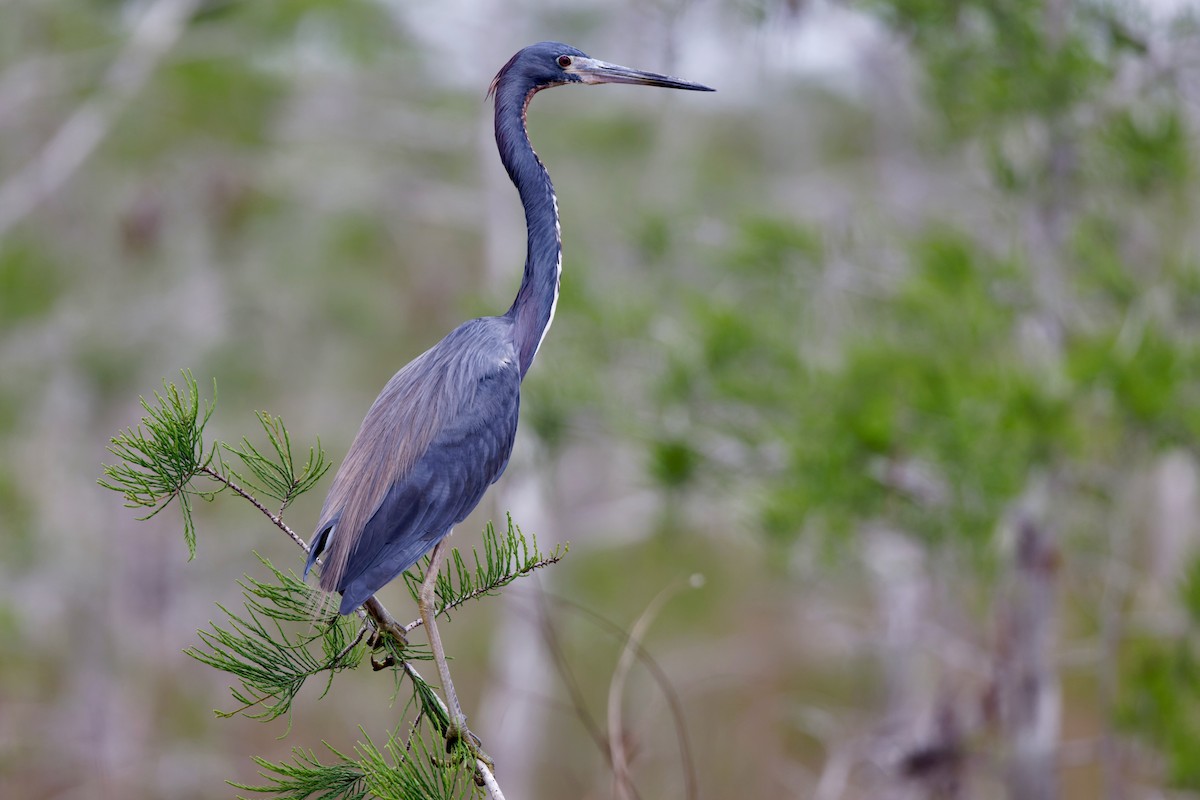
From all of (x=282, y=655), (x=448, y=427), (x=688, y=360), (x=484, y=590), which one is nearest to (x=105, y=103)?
(x=688, y=360)

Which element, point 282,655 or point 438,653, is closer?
point 282,655

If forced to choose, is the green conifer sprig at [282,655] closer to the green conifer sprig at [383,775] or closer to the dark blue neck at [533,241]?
the green conifer sprig at [383,775]

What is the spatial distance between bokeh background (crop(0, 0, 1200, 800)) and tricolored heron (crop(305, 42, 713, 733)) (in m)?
0.36

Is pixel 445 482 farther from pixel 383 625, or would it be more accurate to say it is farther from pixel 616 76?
pixel 616 76

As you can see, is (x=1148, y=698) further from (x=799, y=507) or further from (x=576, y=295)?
(x=576, y=295)

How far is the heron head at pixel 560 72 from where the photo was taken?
107 inches

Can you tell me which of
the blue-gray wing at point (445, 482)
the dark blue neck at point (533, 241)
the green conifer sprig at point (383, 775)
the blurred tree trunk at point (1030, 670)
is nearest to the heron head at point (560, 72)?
the dark blue neck at point (533, 241)

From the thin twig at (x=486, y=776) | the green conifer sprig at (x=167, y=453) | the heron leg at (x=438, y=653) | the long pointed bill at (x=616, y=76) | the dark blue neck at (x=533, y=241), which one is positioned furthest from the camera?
the long pointed bill at (x=616, y=76)

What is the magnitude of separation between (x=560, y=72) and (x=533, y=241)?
0.42 meters

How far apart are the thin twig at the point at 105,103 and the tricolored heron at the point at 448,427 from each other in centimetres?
746

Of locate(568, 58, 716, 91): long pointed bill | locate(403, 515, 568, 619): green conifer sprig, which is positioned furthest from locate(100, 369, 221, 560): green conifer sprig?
locate(568, 58, 716, 91): long pointed bill

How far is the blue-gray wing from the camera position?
233 cm

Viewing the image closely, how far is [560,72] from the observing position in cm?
278

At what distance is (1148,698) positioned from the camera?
5.70 meters
